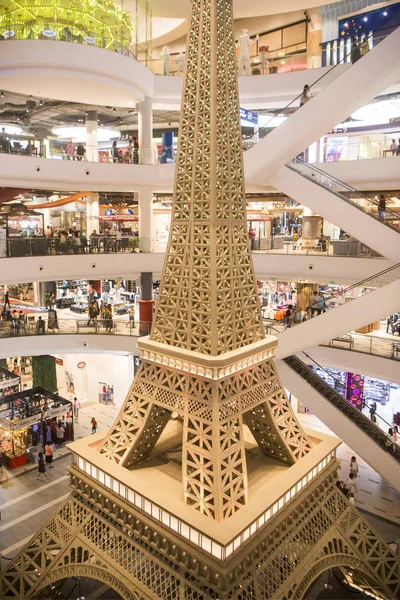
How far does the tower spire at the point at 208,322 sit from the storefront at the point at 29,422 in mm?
8585

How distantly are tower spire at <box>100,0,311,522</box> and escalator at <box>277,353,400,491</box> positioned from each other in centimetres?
555

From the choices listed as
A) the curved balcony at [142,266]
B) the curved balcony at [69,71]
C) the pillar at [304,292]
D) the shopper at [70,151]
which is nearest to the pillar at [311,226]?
the curved balcony at [142,266]

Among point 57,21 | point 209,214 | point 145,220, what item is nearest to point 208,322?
point 209,214

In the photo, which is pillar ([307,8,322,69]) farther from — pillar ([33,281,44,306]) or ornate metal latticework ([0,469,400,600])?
ornate metal latticework ([0,469,400,600])

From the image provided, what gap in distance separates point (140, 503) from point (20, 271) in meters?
9.61

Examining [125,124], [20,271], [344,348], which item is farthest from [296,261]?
[125,124]

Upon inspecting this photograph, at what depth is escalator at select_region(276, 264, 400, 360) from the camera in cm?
1030

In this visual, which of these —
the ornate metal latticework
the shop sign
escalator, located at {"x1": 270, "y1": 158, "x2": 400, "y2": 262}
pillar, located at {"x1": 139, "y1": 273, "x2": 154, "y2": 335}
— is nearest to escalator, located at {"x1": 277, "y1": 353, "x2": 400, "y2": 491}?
escalator, located at {"x1": 270, "y1": 158, "x2": 400, "y2": 262}

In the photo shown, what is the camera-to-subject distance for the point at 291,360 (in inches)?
493

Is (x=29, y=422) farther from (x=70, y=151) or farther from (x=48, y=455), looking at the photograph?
(x=70, y=151)

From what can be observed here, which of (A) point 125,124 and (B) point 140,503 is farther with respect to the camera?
(A) point 125,124

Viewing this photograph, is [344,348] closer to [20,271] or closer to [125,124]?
[20,271]

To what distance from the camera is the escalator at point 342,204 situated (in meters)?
11.1

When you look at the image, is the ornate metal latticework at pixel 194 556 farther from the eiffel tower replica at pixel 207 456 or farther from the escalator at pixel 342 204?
the escalator at pixel 342 204
